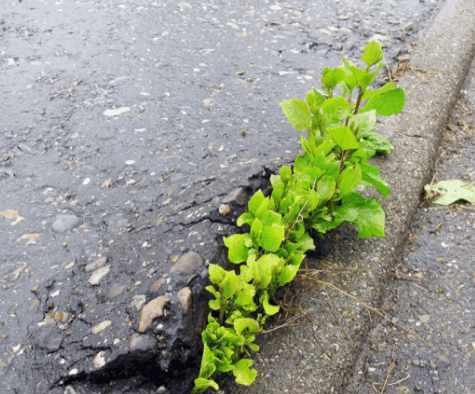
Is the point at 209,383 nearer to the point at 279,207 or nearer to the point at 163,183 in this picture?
the point at 279,207

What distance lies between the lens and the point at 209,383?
4.31 feet

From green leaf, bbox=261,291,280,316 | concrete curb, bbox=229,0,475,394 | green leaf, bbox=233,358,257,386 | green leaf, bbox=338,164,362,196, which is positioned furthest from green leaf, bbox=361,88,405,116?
green leaf, bbox=233,358,257,386

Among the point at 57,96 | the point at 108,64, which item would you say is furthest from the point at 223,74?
the point at 57,96

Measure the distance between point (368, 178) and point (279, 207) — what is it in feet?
1.01

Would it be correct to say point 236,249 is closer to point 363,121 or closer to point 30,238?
point 363,121

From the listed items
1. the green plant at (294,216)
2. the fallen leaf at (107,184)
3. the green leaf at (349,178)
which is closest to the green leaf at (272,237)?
the green plant at (294,216)

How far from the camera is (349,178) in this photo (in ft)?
5.33

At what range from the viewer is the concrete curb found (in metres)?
1.45

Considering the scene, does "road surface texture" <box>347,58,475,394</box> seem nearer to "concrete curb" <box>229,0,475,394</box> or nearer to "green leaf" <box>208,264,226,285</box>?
"concrete curb" <box>229,0,475,394</box>

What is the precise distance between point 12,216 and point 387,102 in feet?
4.23

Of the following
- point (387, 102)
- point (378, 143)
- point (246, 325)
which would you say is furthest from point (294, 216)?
point (378, 143)

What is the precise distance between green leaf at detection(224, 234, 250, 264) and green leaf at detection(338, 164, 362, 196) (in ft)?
1.08

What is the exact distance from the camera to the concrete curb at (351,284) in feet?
4.74

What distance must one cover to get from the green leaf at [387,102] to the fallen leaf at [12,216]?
1190 millimetres
